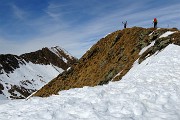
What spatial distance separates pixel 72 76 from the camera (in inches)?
2210

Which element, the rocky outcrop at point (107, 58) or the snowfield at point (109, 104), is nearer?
the snowfield at point (109, 104)

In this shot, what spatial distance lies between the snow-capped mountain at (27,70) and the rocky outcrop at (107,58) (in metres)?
72.8

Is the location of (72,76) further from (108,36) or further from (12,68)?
(12,68)

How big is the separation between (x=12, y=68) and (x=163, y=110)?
149 meters

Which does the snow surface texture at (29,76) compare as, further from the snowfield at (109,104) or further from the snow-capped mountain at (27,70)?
the snowfield at (109,104)

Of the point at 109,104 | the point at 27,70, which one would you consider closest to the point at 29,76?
the point at 27,70

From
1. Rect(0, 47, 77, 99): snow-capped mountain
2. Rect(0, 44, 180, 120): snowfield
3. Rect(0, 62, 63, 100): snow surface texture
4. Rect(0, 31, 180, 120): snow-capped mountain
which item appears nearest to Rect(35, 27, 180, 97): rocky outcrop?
Rect(0, 31, 180, 120): snow-capped mountain

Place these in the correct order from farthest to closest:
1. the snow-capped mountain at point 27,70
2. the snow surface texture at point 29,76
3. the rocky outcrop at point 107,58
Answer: the snow surface texture at point 29,76, the snow-capped mountain at point 27,70, the rocky outcrop at point 107,58

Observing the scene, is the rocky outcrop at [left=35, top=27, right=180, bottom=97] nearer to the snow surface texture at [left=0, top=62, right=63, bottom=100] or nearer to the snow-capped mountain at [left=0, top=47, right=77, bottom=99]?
the snow surface texture at [left=0, top=62, right=63, bottom=100]

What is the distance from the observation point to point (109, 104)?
41.0 ft

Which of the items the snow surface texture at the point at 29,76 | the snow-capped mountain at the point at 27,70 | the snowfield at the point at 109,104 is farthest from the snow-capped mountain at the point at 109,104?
the snow-capped mountain at the point at 27,70

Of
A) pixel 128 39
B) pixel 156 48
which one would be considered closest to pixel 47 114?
pixel 156 48

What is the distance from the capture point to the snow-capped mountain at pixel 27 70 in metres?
133

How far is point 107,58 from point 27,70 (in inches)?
4491
